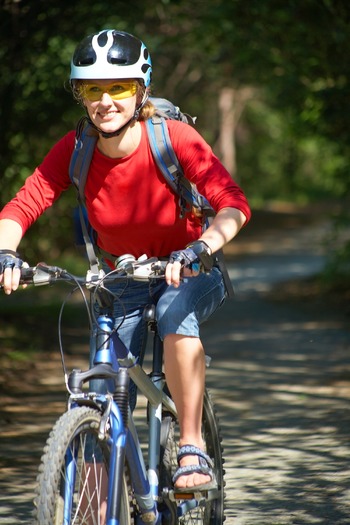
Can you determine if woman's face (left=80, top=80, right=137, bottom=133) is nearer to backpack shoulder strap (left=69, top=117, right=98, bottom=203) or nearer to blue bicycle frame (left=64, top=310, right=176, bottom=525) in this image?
backpack shoulder strap (left=69, top=117, right=98, bottom=203)

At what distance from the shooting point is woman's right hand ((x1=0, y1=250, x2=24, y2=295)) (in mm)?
3510

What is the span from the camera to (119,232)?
406 cm

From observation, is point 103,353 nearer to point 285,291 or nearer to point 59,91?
point 59,91

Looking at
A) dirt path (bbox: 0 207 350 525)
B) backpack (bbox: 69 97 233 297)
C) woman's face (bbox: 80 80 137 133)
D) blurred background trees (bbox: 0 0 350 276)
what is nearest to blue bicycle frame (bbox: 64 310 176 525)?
backpack (bbox: 69 97 233 297)

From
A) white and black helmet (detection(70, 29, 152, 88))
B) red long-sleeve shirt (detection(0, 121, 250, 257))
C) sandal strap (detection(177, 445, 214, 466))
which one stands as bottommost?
sandal strap (detection(177, 445, 214, 466))

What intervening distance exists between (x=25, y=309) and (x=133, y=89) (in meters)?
8.24

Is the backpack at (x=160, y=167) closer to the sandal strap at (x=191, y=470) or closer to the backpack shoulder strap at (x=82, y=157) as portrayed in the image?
the backpack shoulder strap at (x=82, y=157)

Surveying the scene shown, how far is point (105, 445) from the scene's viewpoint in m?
3.56

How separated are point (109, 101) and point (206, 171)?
1.44 feet

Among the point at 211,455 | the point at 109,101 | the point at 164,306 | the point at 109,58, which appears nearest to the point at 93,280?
the point at 164,306

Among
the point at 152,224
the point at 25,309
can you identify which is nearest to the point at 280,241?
the point at 25,309

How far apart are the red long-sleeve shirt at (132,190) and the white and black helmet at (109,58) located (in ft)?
0.87

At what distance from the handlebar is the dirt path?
72.2 inches

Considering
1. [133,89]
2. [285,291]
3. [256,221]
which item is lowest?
[133,89]
